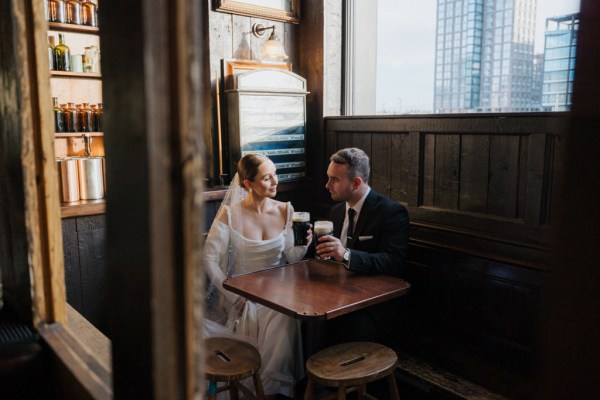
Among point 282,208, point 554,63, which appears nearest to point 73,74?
point 282,208

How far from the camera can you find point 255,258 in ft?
12.4

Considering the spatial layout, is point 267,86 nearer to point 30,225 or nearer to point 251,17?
point 251,17

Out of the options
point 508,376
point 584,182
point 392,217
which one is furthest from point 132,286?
point 508,376

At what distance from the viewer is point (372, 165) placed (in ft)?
14.5

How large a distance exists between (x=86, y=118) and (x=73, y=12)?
2.60 feet

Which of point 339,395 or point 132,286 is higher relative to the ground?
point 132,286

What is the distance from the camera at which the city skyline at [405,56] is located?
14.5 ft

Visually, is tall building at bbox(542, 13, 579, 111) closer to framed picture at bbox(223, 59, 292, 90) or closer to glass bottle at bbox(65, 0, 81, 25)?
framed picture at bbox(223, 59, 292, 90)

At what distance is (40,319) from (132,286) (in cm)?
68

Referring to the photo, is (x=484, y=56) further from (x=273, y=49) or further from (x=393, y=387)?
(x=393, y=387)

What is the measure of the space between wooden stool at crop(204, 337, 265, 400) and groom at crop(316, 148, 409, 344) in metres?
0.71

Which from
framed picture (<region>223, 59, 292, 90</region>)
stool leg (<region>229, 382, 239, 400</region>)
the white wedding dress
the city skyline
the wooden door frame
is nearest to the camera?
the wooden door frame

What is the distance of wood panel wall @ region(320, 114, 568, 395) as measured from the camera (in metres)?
3.34

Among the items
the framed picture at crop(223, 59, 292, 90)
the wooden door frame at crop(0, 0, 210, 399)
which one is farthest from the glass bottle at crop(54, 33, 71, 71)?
the wooden door frame at crop(0, 0, 210, 399)
